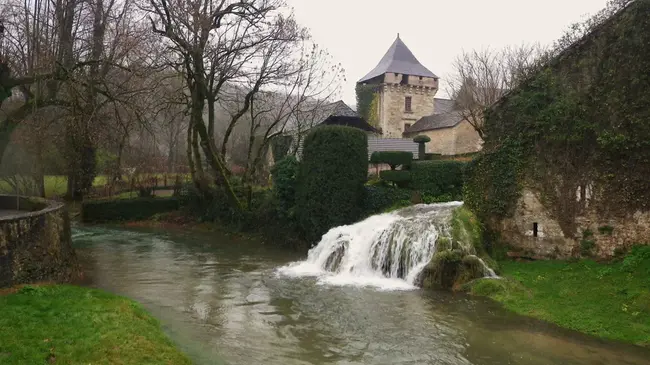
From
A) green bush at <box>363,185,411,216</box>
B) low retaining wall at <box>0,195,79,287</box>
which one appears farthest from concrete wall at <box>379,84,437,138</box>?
low retaining wall at <box>0,195,79,287</box>

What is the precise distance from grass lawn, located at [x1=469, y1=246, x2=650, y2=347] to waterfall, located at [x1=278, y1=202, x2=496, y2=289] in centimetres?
106

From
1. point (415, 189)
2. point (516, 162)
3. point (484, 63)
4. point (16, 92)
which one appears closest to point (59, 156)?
point (16, 92)

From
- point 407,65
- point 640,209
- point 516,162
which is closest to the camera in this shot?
point 640,209

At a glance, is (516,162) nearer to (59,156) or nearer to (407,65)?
(59,156)

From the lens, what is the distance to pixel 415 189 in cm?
1903

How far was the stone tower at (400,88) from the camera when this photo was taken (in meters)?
42.8

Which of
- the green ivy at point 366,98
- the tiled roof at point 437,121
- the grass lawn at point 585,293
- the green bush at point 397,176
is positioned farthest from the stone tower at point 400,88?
the grass lawn at point 585,293

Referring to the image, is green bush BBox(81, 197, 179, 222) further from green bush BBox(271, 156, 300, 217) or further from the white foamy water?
the white foamy water

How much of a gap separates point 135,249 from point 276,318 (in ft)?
35.3

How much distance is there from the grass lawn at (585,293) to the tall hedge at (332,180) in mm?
6367

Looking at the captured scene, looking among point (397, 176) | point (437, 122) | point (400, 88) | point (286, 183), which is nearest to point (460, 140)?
point (437, 122)

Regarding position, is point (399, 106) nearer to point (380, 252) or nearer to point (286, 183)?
point (286, 183)

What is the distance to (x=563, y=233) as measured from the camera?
1277 centimetres

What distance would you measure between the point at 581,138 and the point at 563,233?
8.18ft
